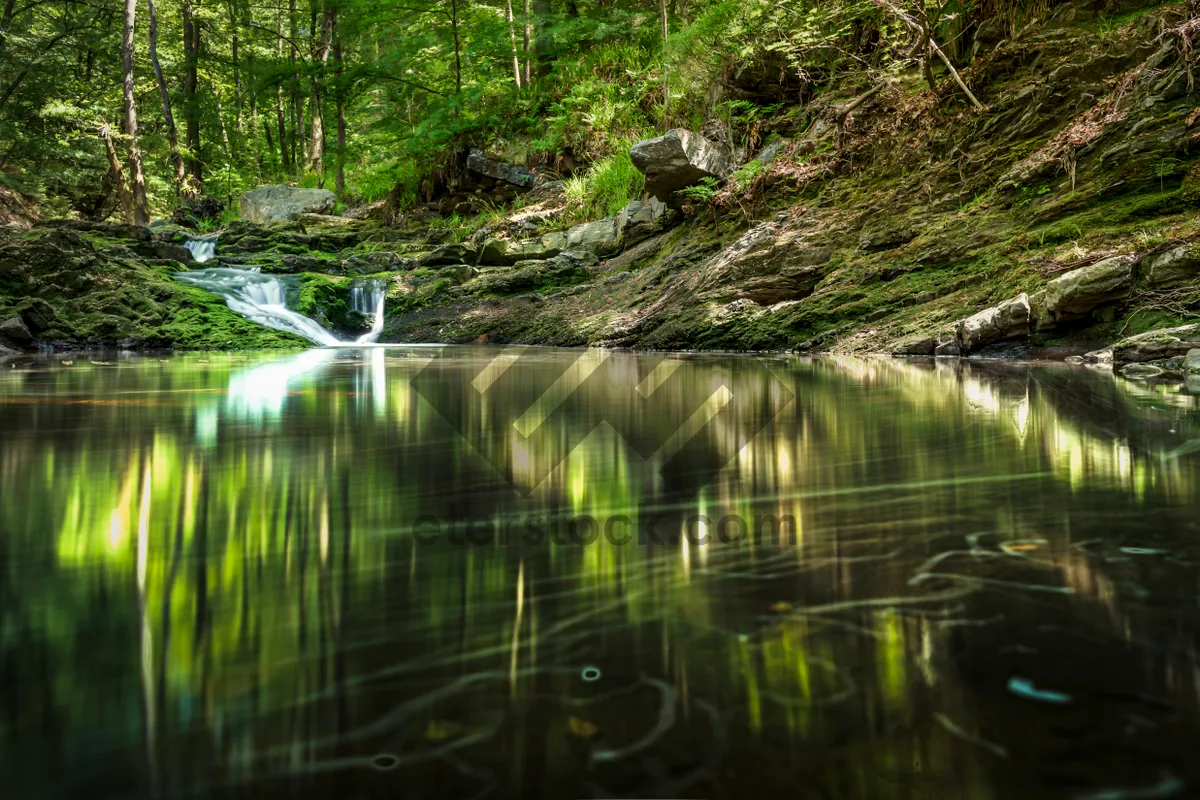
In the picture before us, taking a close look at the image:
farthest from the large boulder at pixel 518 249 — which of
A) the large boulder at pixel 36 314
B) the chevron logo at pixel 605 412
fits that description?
the chevron logo at pixel 605 412

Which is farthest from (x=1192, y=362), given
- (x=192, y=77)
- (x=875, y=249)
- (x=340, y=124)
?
(x=192, y=77)

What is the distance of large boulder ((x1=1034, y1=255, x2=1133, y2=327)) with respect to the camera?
215 inches

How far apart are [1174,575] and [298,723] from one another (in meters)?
1.16

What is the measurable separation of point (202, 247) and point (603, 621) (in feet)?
58.8

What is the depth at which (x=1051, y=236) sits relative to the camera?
653cm

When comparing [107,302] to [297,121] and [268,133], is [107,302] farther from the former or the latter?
[268,133]

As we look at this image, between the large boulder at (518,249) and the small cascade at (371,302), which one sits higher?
the large boulder at (518,249)

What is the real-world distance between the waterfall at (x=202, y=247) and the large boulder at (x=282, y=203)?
301 cm

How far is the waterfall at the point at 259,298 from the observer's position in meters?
11.3

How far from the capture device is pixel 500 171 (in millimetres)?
16172

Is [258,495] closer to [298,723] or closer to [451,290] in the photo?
[298,723]

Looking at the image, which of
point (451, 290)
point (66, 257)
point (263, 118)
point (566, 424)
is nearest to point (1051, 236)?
point (566, 424)

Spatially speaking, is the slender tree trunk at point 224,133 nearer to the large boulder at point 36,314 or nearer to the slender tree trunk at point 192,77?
the slender tree trunk at point 192,77

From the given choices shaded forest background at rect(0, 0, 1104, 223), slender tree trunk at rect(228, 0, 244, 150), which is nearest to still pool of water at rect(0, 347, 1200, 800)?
shaded forest background at rect(0, 0, 1104, 223)
